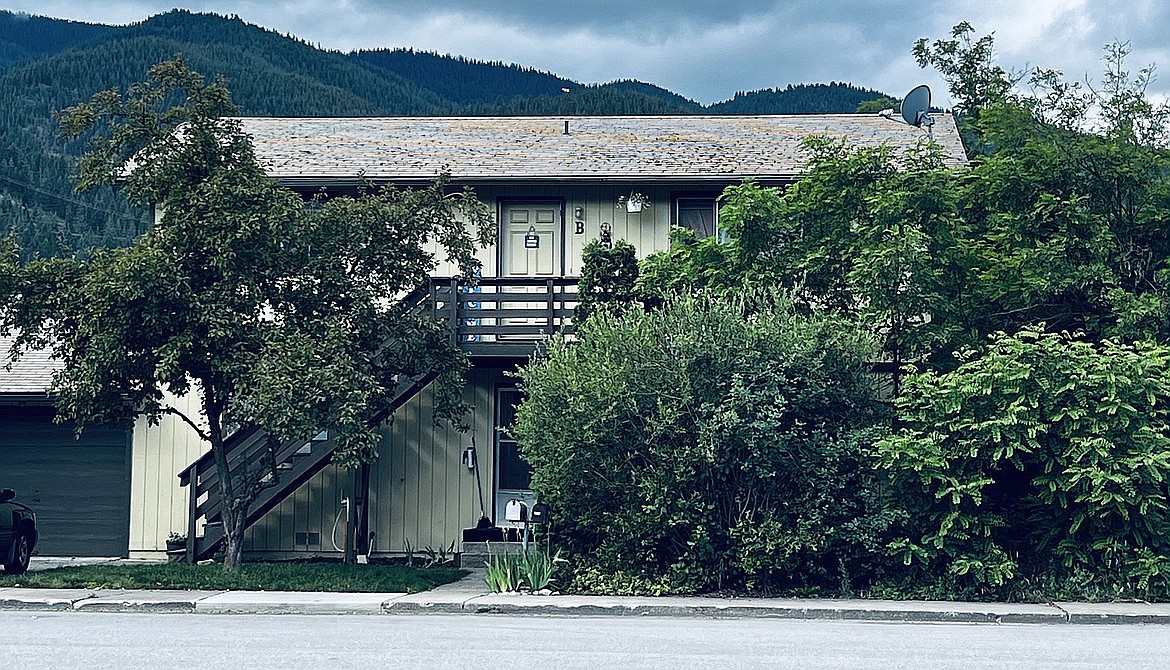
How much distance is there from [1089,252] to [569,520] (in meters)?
8.07

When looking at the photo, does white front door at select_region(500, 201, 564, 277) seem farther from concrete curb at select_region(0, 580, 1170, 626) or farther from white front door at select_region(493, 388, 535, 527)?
concrete curb at select_region(0, 580, 1170, 626)

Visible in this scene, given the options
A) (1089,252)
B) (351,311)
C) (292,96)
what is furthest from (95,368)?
(292,96)

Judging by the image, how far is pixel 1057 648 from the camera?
1178 cm

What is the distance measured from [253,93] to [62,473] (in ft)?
141

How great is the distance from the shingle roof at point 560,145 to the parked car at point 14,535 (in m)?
6.68

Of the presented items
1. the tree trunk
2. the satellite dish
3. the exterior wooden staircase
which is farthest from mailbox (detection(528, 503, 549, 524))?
the satellite dish

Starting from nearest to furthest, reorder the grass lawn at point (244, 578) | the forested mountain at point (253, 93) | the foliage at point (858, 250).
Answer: the grass lawn at point (244, 578) < the foliage at point (858, 250) < the forested mountain at point (253, 93)

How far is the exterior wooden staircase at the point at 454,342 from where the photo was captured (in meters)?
19.3

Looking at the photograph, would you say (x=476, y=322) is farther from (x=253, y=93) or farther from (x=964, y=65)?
(x=253, y=93)

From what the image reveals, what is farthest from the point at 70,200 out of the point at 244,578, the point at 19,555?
the point at 244,578

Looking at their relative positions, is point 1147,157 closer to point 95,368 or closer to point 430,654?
point 430,654

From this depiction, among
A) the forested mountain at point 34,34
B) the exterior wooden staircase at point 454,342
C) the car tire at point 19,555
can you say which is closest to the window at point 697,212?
the exterior wooden staircase at point 454,342

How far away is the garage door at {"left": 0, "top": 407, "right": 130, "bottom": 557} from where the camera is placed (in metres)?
22.1

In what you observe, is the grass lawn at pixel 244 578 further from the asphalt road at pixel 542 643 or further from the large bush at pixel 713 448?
the large bush at pixel 713 448
